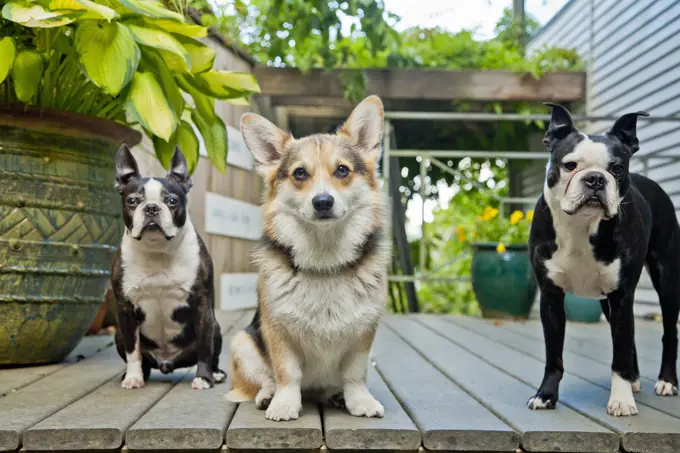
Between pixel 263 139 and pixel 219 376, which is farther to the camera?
pixel 219 376

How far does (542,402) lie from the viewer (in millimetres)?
2174

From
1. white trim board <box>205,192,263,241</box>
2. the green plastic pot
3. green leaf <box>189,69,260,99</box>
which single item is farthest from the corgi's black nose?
the green plastic pot

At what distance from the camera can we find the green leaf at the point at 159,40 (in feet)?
8.47

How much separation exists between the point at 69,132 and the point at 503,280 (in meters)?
3.72

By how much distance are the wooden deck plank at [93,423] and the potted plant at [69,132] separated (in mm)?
635

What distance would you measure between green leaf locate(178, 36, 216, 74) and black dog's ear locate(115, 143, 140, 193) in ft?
1.75

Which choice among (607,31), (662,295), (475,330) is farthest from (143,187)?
(607,31)

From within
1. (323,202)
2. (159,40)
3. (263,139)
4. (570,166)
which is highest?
(159,40)

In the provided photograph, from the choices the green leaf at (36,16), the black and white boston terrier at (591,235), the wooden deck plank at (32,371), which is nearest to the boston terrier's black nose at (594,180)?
the black and white boston terrier at (591,235)

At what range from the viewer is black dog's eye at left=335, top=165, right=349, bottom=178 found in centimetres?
203

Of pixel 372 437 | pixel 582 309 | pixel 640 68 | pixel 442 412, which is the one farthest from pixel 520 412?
pixel 640 68

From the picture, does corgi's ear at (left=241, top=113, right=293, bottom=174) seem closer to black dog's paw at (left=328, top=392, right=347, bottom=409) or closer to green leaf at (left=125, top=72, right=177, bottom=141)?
green leaf at (left=125, top=72, right=177, bottom=141)

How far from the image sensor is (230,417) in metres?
2.02

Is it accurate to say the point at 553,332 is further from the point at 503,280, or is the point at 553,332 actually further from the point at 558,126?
the point at 503,280
